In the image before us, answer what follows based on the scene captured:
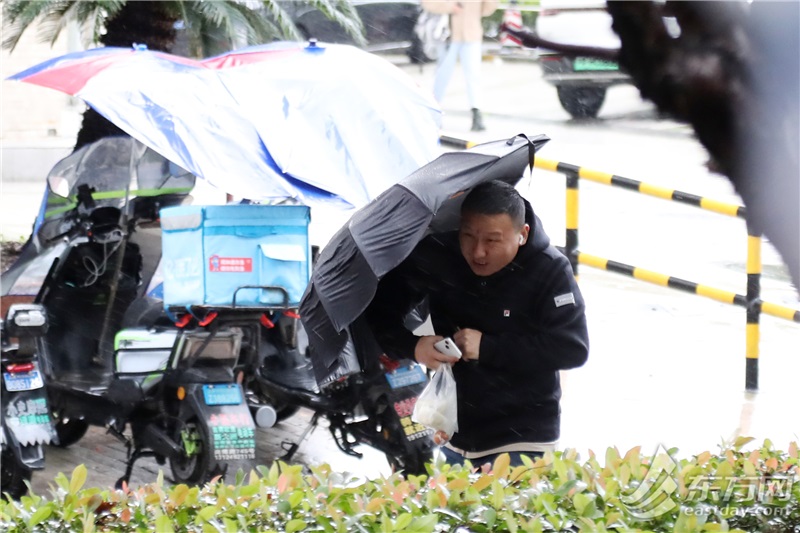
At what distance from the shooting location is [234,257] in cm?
580

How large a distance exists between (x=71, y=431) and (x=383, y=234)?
3594 mm

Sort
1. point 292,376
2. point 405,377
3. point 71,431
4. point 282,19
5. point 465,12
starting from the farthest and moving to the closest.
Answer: point 282,19, point 71,431, point 292,376, point 405,377, point 465,12

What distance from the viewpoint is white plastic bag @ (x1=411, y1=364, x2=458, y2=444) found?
4.15m

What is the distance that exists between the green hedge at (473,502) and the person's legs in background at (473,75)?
652 centimetres

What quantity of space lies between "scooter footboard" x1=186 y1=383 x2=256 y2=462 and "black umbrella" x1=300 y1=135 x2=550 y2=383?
165 cm

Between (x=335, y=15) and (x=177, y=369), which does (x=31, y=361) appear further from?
(x=335, y=15)

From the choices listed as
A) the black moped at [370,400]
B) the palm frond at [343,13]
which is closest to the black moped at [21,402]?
the black moped at [370,400]

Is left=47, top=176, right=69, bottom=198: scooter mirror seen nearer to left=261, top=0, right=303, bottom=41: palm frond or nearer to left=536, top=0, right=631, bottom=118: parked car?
left=261, top=0, right=303, bottom=41: palm frond

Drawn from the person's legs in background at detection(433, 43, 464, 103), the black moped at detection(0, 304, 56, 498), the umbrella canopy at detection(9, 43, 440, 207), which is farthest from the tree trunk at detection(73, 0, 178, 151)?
the black moped at detection(0, 304, 56, 498)

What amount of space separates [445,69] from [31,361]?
6.44 m

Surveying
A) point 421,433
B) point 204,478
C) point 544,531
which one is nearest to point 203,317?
point 204,478

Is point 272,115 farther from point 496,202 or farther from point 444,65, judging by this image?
point 444,65

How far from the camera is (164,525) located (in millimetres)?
3227
